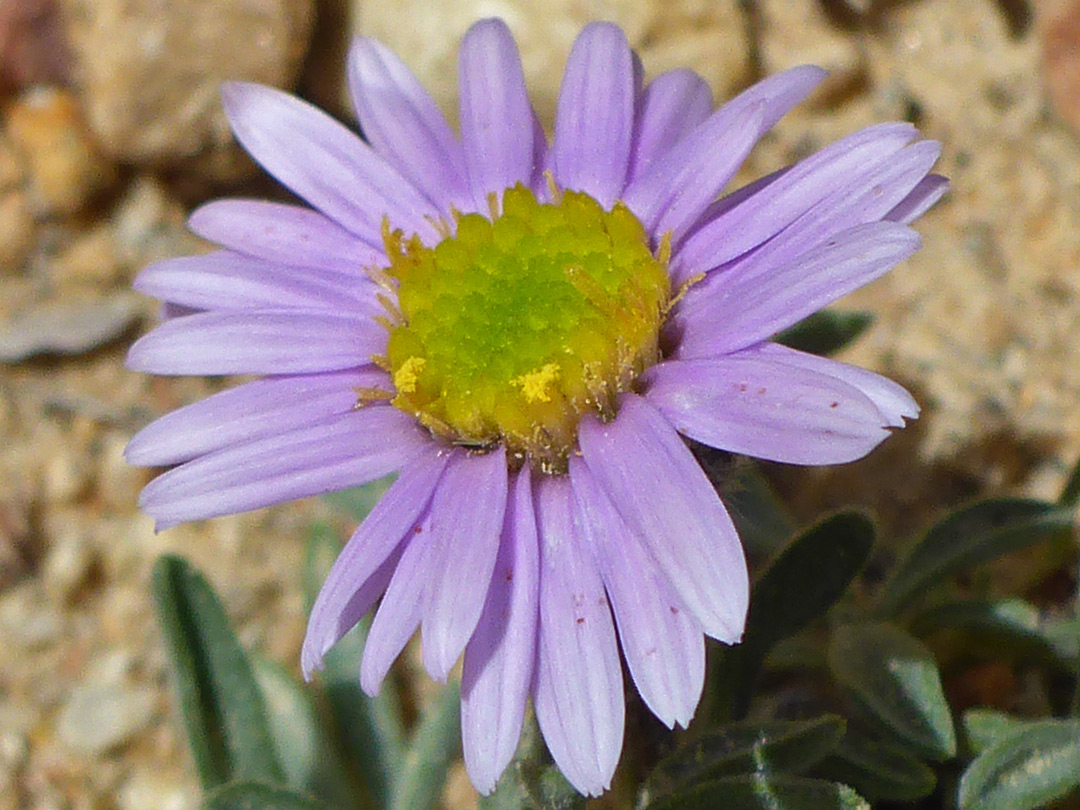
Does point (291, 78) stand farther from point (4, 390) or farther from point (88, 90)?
point (4, 390)

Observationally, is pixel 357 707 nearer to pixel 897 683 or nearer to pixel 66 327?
pixel 897 683

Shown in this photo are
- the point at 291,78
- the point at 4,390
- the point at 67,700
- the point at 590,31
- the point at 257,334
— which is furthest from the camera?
the point at 291,78

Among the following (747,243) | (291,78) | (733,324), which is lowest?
(733,324)

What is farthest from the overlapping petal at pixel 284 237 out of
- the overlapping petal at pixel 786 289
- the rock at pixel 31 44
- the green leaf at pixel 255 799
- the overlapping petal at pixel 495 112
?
the rock at pixel 31 44

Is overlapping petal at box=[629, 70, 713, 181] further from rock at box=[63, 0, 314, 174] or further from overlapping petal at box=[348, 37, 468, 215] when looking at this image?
rock at box=[63, 0, 314, 174]

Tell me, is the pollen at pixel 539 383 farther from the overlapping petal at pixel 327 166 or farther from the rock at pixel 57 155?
the rock at pixel 57 155

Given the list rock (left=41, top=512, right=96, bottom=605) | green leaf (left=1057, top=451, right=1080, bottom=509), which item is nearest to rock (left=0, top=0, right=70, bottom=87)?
rock (left=41, top=512, right=96, bottom=605)

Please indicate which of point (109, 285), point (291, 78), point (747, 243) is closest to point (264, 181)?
point (291, 78)

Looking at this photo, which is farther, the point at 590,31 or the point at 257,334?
the point at 590,31
